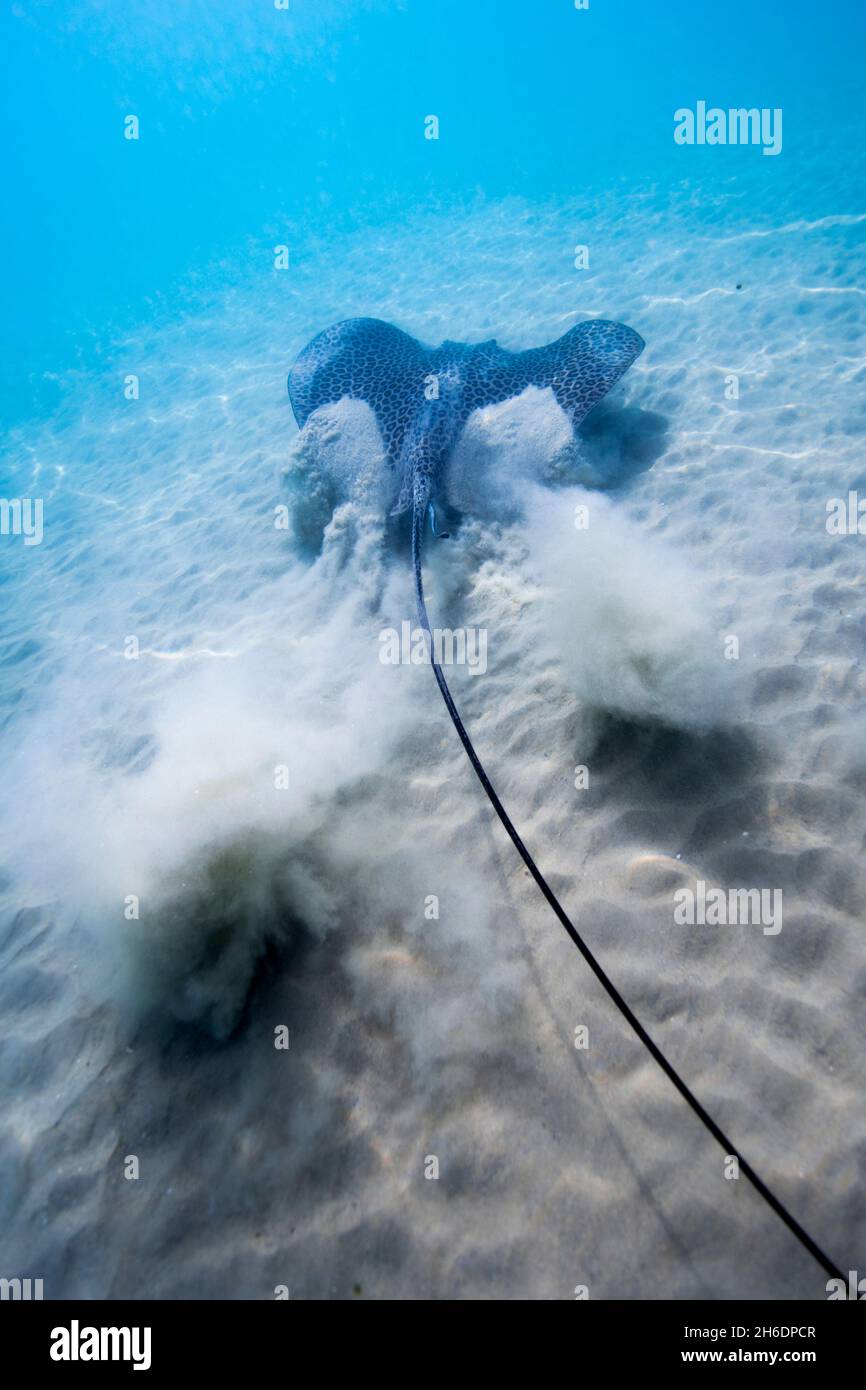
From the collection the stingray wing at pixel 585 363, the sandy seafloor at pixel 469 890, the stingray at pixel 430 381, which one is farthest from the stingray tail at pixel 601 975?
the stingray wing at pixel 585 363

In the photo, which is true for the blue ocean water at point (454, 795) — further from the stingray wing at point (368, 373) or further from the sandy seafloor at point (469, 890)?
the stingray wing at point (368, 373)

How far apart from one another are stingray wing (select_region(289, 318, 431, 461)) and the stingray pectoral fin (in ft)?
5.05

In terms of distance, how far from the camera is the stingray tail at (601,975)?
1851 millimetres

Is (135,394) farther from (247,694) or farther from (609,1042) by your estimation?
(609,1042)

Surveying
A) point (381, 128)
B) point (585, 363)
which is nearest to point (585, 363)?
point (585, 363)

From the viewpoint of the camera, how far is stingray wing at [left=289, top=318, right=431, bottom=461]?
703 centimetres

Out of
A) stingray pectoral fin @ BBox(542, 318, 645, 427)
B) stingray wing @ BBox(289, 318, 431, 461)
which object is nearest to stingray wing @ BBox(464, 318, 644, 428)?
stingray pectoral fin @ BBox(542, 318, 645, 427)

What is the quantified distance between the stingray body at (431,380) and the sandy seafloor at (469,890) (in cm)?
37

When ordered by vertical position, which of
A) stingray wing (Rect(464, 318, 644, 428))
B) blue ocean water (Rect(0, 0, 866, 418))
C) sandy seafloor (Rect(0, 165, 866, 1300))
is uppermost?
blue ocean water (Rect(0, 0, 866, 418))

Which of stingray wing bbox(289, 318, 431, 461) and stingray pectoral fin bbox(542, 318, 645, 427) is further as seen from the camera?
stingray wing bbox(289, 318, 431, 461)

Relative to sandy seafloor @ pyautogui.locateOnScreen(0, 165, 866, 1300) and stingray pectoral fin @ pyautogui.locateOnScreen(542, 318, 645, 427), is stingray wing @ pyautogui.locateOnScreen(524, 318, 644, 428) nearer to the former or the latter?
stingray pectoral fin @ pyautogui.locateOnScreen(542, 318, 645, 427)

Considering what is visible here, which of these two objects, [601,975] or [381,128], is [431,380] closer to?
[601,975]

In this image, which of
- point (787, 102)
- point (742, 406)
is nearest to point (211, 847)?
point (742, 406)
